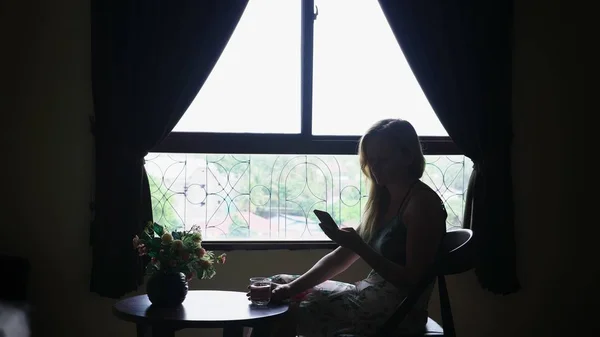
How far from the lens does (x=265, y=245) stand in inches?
129

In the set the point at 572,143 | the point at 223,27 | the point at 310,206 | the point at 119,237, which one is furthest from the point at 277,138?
the point at 572,143

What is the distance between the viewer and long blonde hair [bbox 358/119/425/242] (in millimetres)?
2287

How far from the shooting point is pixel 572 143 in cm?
347

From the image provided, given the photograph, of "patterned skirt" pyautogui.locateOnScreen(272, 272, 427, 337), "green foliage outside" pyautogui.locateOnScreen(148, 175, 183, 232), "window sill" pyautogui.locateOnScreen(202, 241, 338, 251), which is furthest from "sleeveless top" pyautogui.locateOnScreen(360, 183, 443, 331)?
"green foliage outside" pyautogui.locateOnScreen(148, 175, 183, 232)

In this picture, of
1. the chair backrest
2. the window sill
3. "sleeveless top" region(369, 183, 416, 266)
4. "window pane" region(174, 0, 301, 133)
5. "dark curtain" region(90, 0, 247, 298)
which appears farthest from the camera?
"window pane" region(174, 0, 301, 133)

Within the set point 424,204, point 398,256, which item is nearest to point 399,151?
point 424,204

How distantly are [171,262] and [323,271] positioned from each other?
1.83 feet

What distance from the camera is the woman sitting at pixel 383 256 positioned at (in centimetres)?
212

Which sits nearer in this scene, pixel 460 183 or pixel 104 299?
pixel 104 299

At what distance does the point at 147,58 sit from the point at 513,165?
2.01 meters

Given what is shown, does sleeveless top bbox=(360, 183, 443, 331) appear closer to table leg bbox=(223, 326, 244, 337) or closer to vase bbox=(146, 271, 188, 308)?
table leg bbox=(223, 326, 244, 337)

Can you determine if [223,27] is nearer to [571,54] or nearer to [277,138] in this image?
[277,138]

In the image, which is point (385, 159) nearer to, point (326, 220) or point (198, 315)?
point (326, 220)

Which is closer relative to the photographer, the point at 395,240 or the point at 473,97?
the point at 395,240
